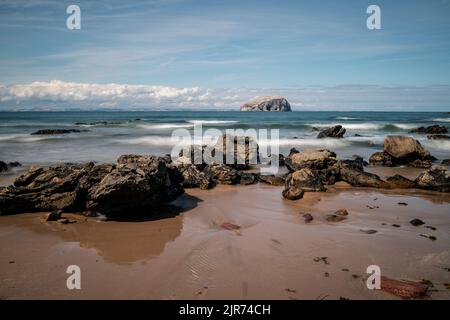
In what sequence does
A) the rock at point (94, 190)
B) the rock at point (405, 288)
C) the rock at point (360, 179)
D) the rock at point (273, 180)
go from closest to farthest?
1. the rock at point (405, 288)
2. the rock at point (94, 190)
3. the rock at point (360, 179)
4. the rock at point (273, 180)

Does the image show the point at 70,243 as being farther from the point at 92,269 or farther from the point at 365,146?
the point at 365,146

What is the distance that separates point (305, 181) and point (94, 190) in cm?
497

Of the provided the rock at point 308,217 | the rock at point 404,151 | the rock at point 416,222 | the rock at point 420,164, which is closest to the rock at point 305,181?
the rock at point 308,217

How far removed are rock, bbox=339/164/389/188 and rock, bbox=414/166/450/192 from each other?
845 millimetres

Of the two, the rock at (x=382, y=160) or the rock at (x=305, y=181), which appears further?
the rock at (x=382, y=160)

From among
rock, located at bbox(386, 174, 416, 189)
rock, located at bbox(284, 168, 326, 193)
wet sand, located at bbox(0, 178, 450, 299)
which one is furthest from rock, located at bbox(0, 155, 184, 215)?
rock, located at bbox(386, 174, 416, 189)

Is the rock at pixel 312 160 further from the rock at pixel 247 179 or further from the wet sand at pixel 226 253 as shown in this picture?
the wet sand at pixel 226 253

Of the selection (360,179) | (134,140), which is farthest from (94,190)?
(134,140)

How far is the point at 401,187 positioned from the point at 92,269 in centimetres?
779

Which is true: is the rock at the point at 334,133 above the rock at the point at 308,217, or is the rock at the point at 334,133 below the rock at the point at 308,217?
above

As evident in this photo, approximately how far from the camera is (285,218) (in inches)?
250

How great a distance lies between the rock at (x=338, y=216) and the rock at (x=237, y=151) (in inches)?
209

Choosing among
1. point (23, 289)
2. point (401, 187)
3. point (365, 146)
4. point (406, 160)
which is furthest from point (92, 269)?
point (365, 146)

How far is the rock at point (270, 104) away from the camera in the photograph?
465 ft
